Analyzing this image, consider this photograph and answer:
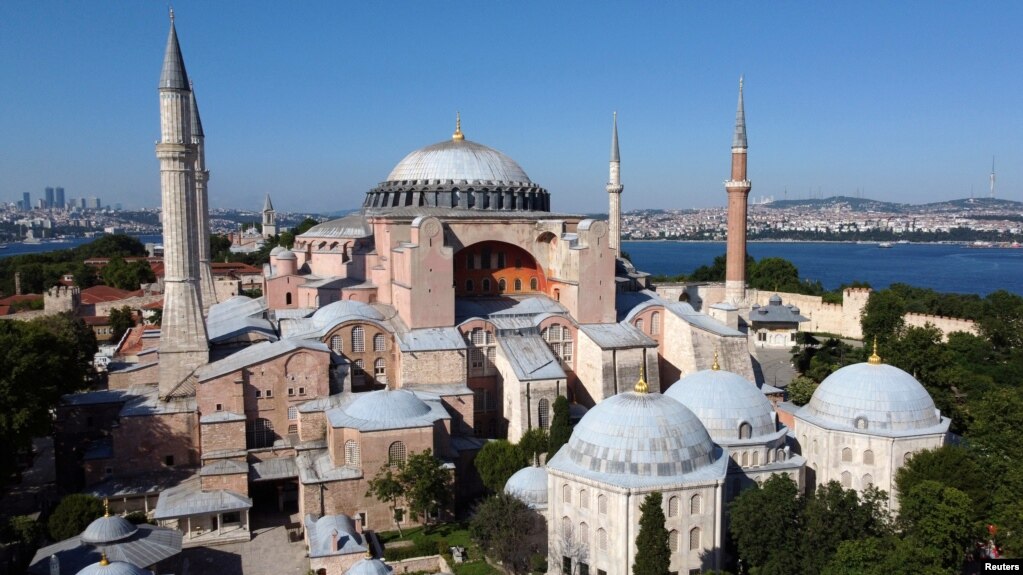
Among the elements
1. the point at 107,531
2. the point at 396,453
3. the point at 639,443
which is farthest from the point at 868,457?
the point at 107,531

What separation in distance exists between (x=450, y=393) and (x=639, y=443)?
695 cm

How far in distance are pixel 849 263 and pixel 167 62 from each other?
13621 centimetres

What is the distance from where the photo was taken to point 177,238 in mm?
20516

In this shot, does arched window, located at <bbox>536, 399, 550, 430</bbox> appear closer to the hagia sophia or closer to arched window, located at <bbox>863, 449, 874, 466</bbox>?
the hagia sophia

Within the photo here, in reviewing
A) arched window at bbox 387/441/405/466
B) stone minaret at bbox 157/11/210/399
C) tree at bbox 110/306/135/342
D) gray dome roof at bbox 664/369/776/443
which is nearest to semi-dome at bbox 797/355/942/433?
gray dome roof at bbox 664/369/776/443

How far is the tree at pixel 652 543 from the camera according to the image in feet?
43.6

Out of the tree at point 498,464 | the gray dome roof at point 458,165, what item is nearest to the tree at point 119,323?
the gray dome roof at point 458,165

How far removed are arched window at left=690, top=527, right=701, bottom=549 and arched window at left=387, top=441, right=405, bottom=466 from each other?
6659 mm

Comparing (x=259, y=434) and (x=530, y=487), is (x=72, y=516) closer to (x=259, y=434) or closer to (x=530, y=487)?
(x=259, y=434)

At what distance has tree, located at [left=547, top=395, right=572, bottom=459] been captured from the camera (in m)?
19.0

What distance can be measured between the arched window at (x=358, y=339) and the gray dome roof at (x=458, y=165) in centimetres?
815

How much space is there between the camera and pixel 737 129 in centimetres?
3247

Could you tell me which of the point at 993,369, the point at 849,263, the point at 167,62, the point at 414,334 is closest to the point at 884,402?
the point at 414,334

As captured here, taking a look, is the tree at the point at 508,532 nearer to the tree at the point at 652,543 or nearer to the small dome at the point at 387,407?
the tree at the point at 652,543
